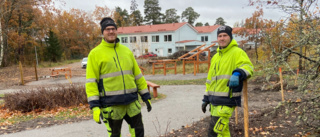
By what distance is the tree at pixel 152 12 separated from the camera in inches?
2379

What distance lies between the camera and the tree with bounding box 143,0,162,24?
2379 inches

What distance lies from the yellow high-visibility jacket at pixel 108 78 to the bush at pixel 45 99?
5.04m

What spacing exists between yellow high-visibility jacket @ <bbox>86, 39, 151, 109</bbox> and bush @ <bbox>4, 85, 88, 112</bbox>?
198 inches

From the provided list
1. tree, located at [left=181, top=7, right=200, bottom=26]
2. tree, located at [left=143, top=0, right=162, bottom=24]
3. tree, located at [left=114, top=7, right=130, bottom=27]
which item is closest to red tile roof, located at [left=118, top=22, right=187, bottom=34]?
tree, located at [left=114, top=7, right=130, bottom=27]

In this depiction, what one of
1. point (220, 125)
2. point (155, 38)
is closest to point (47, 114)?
point (220, 125)

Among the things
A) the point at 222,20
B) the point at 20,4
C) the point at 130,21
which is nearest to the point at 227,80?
the point at 20,4

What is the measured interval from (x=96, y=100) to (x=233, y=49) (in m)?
1.92

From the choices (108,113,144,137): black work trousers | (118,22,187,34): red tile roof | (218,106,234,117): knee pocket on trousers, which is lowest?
(108,113,144,137): black work trousers

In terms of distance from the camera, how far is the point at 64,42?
1804 inches

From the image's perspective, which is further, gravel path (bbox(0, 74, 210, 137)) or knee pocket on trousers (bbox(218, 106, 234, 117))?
gravel path (bbox(0, 74, 210, 137))

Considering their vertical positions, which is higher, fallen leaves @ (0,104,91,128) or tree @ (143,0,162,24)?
tree @ (143,0,162,24)

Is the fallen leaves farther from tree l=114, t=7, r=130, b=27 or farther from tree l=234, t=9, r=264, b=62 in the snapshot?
tree l=114, t=7, r=130, b=27

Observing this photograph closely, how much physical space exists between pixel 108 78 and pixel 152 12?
60099mm

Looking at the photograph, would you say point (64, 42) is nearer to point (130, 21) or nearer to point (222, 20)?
point (130, 21)
